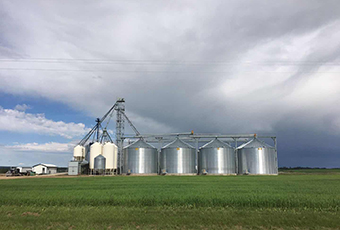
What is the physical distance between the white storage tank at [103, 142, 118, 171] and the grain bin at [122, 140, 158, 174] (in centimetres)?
409

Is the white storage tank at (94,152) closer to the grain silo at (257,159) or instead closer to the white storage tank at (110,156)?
the white storage tank at (110,156)

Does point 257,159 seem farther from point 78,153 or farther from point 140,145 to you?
point 78,153

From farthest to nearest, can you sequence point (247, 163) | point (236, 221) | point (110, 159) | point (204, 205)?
point (110, 159) < point (247, 163) < point (204, 205) < point (236, 221)

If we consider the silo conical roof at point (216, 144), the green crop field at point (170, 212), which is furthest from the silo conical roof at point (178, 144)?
the green crop field at point (170, 212)

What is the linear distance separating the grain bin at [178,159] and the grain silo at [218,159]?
3.75m

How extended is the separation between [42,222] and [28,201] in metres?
6.90

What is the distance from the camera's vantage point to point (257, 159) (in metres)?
74.8

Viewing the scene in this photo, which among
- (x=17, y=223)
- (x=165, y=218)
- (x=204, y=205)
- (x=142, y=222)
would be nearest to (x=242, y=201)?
(x=204, y=205)

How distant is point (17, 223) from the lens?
14.2 meters

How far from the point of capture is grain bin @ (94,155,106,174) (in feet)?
260

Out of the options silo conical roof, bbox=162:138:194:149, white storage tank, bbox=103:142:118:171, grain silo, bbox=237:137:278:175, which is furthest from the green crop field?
white storage tank, bbox=103:142:118:171

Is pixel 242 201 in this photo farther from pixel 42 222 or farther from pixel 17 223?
pixel 17 223

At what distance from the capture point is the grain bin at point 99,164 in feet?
260

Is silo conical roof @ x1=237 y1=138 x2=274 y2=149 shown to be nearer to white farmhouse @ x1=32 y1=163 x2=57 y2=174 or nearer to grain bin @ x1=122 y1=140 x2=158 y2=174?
grain bin @ x1=122 y1=140 x2=158 y2=174
